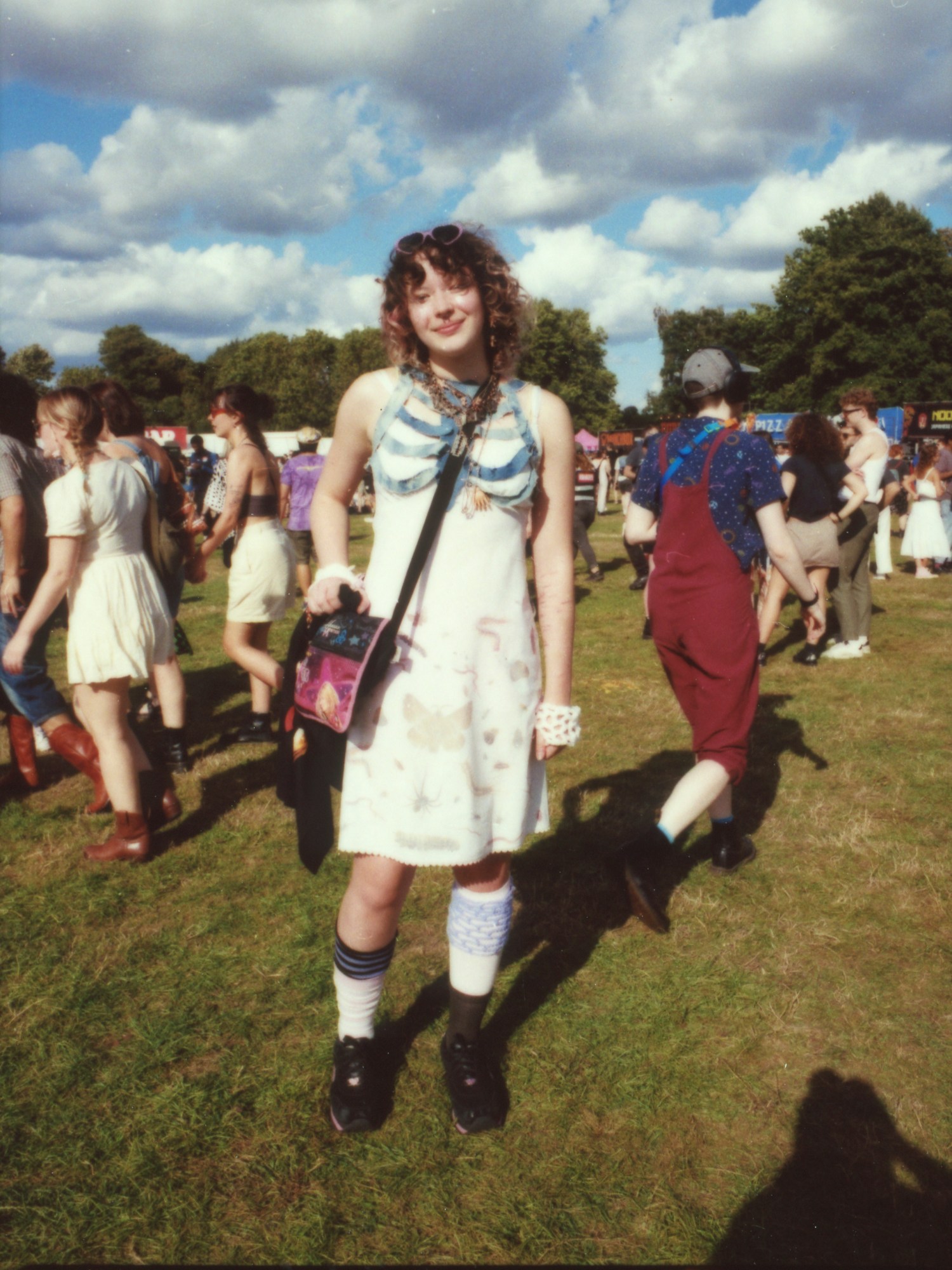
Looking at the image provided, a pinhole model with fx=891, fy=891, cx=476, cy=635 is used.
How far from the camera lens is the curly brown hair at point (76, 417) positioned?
370 cm

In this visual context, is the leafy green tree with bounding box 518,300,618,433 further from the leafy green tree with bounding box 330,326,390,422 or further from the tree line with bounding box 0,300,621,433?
the leafy green tree with bounding box 330,326,390,422

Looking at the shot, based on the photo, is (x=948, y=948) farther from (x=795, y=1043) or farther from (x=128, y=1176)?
(x=128, y=1176)

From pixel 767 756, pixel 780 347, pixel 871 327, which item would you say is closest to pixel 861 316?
pixel 871 327

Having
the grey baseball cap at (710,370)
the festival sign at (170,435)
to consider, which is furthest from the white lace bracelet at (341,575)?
the festival sign at (170,435)

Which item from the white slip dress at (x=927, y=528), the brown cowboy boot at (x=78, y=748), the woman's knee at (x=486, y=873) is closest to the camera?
the woman's knee at (x=486, y=873)

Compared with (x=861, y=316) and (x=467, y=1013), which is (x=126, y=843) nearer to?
(x=467, y=1013)

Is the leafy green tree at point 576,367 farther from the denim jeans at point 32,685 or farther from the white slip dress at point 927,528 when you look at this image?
the denim jeans at point 32,685

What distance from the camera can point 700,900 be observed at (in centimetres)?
368

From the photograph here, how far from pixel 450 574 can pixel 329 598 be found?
0.95 feet

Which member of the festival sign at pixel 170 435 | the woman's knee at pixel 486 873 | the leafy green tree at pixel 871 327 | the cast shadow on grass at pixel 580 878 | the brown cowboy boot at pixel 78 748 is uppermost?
the leafy green tree at pixel 871 327

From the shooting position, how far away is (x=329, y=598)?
209 centimetres

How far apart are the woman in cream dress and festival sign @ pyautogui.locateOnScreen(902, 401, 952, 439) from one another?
33099 mm

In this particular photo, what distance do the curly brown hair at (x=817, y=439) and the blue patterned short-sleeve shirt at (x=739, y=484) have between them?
405cm

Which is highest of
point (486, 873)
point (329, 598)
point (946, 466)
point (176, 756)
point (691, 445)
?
point (691, 445)
